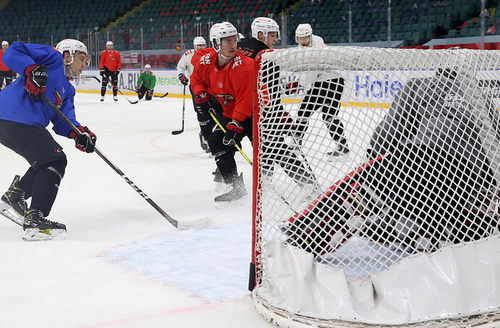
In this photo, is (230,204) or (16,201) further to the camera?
(230,204)

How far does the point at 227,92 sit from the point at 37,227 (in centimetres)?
111

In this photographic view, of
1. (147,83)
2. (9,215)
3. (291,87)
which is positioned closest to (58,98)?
(9,215)

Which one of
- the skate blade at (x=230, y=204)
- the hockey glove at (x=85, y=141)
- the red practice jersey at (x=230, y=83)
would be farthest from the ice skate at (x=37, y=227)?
the red practice jersey at (x=230, y=83)

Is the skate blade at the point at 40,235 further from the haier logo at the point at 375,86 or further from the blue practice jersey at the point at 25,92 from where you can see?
the haier logo at the point at 375,86

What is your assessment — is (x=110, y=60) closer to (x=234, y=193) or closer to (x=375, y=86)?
(x=234, y=193)

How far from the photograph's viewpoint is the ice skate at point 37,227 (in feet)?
7.08

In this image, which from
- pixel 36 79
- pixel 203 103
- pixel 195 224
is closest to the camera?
pixel 36 79

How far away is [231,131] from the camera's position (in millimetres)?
2584

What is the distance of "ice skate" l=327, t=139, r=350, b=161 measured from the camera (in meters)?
1.49

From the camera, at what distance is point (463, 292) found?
1375 millimetres

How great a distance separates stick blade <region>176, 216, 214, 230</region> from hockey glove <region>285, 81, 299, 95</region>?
0.92 metres

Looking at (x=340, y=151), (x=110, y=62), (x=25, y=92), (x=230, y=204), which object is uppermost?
(x=110, y=62)

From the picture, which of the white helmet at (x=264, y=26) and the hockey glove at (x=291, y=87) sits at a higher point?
the white helmet at (x=264, y=26)

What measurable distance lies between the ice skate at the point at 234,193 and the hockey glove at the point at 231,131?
0.29 metres
